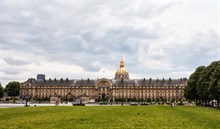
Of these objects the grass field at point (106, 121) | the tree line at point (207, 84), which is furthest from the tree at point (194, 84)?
the grass field at point (106, 121)

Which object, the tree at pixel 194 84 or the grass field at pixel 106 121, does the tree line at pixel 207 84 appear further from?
the grass field at pixel 106 121

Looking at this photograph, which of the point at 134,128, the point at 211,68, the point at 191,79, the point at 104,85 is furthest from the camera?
the point at 104,85

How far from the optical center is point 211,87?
210 ft

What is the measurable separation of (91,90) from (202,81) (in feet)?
412

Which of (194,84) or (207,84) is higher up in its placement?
(194,84)

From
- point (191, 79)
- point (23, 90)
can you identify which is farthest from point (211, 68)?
point (23, 90)

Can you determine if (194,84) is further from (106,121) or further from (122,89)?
(122,89)

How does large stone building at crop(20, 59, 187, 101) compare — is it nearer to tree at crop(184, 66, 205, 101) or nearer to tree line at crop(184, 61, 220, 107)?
tree at crop(184, 66, 205, 101)

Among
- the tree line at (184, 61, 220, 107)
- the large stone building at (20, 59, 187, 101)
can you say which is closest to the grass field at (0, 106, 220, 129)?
the tree line at (184, 61, 220, 107)

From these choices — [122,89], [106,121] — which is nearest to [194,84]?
[106,121]

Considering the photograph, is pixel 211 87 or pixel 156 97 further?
pixel 156 97

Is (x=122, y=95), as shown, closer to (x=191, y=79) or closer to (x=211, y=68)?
(x=191, y=79)

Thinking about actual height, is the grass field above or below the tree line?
below

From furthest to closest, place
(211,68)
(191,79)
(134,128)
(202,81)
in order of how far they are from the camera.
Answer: (191,79) → (202,81) → (211,68) → (134,128)
